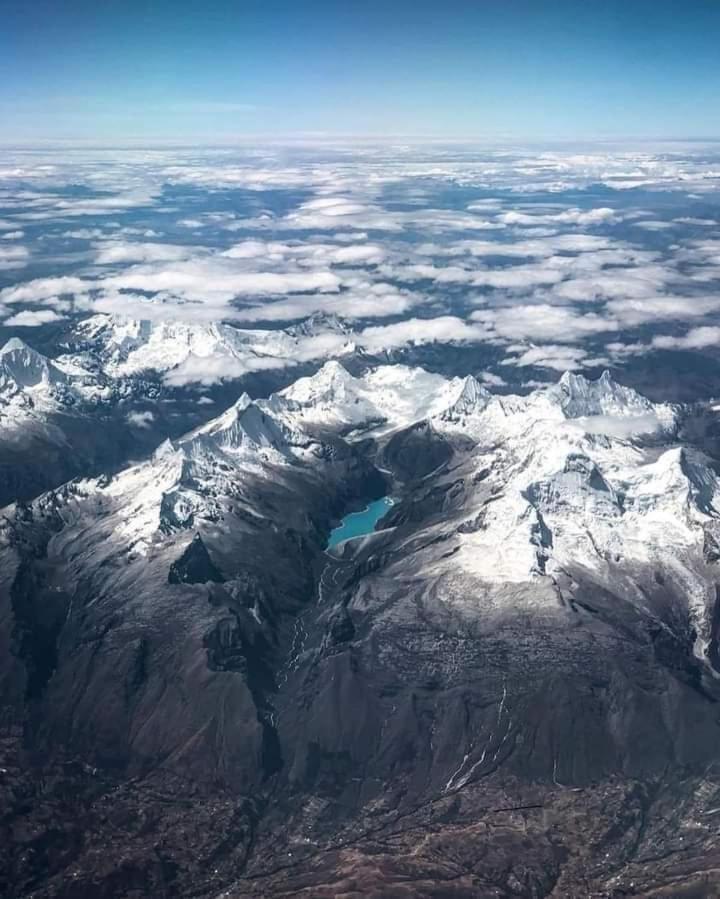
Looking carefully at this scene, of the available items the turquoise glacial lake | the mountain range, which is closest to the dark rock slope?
the mountain range

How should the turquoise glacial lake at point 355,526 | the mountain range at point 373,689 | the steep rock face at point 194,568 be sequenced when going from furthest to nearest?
1. the turquoise glacial lake at point 355,526
2. the steep rock face at point 194,568
3. the mountain range at point 373,689

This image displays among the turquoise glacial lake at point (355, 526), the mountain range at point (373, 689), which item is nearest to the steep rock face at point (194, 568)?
the mountain range at point (373, 689)

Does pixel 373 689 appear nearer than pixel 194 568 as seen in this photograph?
Yes

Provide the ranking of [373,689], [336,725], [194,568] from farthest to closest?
[194,568], [373,689], [336,725]

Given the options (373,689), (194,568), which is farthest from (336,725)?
(194,568)

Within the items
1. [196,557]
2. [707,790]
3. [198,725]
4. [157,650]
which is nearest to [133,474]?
[196,557]

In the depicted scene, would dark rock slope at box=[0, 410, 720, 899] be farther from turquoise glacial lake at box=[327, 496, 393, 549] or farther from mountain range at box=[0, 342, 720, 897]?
turquoise glacial lake at box=[327, 496, 393, 549]

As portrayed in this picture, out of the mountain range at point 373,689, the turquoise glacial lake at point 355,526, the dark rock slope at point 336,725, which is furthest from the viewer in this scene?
the turquoise glacial lake at point 355,526

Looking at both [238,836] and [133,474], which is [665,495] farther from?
[133,474]

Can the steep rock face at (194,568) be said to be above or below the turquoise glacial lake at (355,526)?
above

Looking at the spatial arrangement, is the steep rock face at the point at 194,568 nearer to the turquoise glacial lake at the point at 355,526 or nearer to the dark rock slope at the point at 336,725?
the dark rock slope at the point at 336,725

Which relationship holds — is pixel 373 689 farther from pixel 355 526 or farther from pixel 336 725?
pixel 355 526
